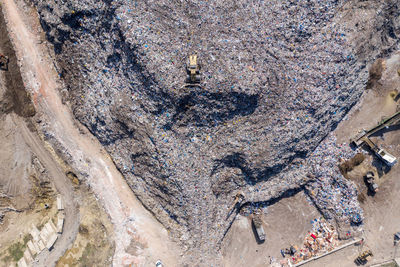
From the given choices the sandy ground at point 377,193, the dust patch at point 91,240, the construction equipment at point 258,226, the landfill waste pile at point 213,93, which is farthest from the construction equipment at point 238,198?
the dust patch at point 91,240

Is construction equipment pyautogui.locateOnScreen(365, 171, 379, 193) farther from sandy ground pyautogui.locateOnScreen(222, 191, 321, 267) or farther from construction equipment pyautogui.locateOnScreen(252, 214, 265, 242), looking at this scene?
construction equipment pyautogui.locateOnScreen(252, 214, 265, 242)

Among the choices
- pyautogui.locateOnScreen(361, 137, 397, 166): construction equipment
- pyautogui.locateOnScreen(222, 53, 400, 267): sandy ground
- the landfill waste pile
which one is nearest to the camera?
the landfill waste pile

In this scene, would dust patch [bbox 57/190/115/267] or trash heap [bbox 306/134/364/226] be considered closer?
dust patch [bbox 57/190/115/267]

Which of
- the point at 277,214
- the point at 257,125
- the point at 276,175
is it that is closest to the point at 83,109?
the point at 257,125

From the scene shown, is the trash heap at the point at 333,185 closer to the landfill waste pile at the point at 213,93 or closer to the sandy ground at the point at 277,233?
the landfill waste pile at the point at 213,93

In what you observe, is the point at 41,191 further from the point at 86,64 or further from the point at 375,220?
the point at 375,220

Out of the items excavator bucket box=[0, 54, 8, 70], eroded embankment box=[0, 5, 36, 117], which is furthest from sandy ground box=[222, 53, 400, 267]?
excavator bucket box=[0, 54, 8, 70]

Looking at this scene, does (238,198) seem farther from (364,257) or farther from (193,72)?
(364,257)
